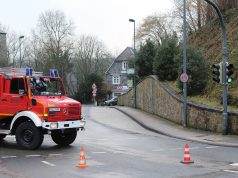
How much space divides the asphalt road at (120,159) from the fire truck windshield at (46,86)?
2133mm

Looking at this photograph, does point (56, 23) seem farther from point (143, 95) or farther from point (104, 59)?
point (143, 95)

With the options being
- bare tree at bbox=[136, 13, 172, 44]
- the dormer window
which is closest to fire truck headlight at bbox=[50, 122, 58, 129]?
bare tree at bbox=[136, 13, 172, 44]

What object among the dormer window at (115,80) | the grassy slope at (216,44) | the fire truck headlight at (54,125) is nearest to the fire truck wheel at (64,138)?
the fire truck headlight at (54,125)

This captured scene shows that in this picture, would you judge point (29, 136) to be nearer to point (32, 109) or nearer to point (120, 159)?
point (32, 109)

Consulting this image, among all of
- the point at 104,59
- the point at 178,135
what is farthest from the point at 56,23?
the point at 178,135

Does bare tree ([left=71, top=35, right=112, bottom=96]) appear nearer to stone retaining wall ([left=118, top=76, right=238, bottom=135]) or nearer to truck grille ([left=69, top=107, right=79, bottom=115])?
stone retaining wall ([left=118, top=76, right=238, bottom=135])

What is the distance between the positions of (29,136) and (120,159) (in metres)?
4.07

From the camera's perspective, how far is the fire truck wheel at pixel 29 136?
1616cm

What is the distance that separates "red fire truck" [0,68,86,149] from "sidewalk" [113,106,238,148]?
22.4 feet

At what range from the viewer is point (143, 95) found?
3797 cm

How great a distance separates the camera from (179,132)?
80.2 feet

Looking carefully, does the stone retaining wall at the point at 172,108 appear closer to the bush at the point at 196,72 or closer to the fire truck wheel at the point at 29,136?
the bush at the point at 196,72

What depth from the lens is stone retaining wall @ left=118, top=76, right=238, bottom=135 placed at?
77.9 feet

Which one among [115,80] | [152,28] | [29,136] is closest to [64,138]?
[29,136]
